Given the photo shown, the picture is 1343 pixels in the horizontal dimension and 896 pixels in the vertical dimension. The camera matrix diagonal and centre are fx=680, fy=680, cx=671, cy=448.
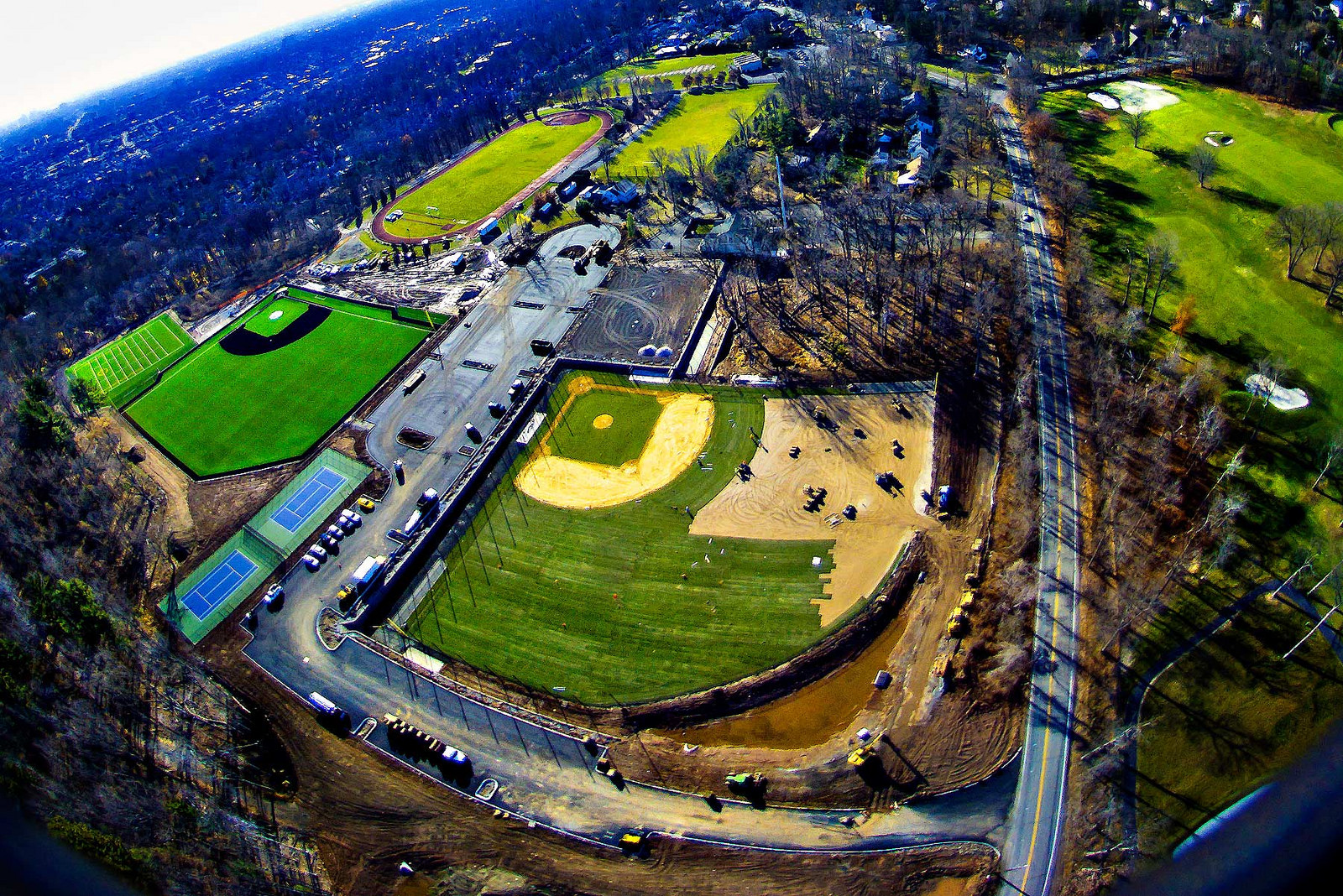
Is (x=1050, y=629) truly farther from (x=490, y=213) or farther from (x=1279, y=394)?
(x=490, y=213)

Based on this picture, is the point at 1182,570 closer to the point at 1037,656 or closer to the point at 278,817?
the point at 1037,656

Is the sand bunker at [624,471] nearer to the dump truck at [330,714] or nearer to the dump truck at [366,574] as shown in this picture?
the dump truck at [366,574]

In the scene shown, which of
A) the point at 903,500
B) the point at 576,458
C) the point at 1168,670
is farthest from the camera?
the point at 576,458

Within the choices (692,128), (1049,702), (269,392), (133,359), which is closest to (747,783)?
(1049,702)

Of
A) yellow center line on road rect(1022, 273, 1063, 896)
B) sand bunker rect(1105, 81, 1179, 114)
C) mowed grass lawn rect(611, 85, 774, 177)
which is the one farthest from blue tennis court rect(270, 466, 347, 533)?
sand bunker rect(1105, 81, 1179, 114)

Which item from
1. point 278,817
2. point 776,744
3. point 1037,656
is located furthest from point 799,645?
point 278,817

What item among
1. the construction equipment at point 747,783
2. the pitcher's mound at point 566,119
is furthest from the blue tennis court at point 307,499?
the pitcher's mound at point 566,119

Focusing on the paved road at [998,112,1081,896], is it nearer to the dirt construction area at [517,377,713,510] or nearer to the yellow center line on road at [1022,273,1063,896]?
the yellow center line on road at [1022,273,1063,896]
